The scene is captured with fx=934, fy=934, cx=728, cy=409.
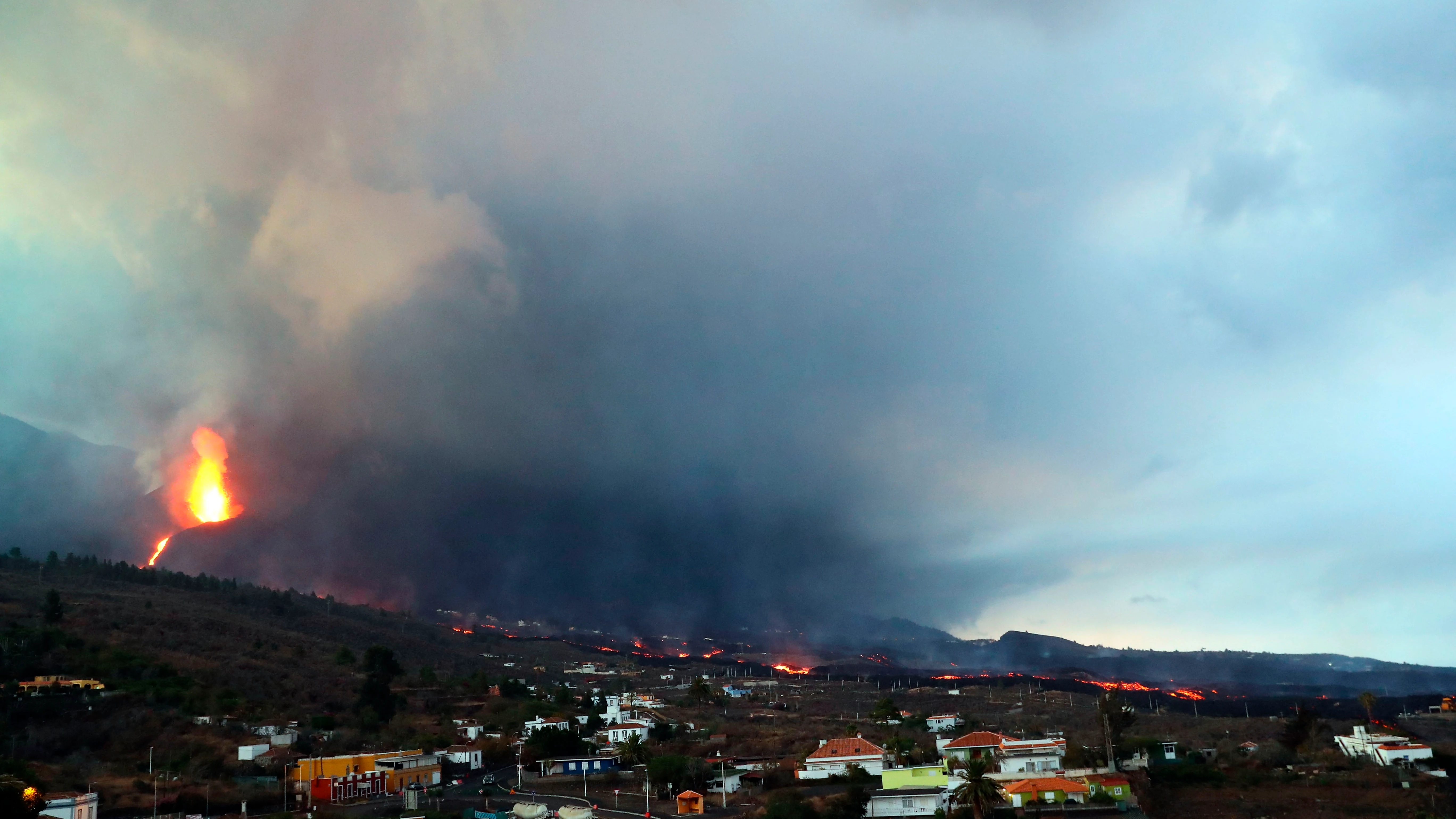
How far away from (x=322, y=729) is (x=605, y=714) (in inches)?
1192

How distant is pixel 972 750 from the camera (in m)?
70.3

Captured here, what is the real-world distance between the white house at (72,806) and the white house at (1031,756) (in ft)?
173

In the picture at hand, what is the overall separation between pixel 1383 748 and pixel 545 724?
70.8 m

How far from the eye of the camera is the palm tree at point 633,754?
77.2 meters

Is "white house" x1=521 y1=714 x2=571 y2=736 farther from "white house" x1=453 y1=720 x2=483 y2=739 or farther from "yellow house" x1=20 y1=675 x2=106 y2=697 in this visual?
"yellow house" x1=20 y1=675 x2=106 y2=697

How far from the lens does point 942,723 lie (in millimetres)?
95125

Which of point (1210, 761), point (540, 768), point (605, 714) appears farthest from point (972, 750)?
point (605, 714)

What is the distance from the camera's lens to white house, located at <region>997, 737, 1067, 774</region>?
199 feet

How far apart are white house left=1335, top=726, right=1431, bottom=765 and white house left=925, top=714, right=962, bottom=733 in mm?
31994

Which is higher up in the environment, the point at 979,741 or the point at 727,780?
the point at 979,741

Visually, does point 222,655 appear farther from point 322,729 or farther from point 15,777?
point 15,777

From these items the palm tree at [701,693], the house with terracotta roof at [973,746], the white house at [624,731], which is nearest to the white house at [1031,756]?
the house with terracotta roof at [973,746]

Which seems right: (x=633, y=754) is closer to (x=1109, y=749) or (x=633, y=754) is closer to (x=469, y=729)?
(x=469, y=729)

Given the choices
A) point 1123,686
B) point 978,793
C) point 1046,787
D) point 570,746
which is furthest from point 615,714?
point 1123,686
